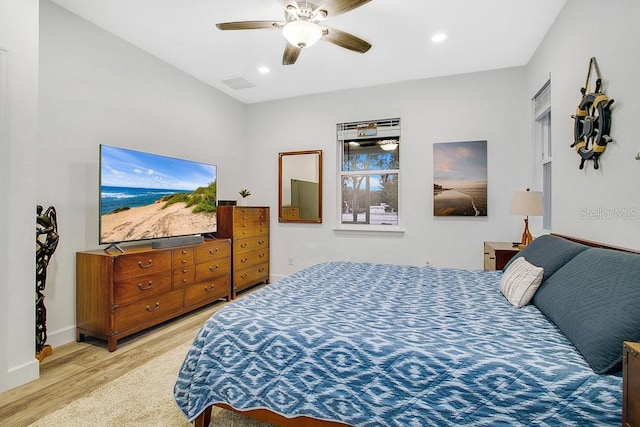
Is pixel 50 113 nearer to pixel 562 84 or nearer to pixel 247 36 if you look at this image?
pixel 247 36

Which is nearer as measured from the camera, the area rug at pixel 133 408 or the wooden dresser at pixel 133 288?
the area rug at pixel 133 408

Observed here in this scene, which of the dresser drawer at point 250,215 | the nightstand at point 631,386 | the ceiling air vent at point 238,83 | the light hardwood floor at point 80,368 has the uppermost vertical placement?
the ceiling air vent at point 238,83

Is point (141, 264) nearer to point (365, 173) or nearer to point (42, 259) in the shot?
point (42, 259)

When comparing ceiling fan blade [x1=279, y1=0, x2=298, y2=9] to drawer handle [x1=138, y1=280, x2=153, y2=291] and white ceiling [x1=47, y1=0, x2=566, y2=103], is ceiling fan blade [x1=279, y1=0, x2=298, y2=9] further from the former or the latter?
drawer handle [x1=138, y1=280, x2=153, y2=291]

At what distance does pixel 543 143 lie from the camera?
3531 mm

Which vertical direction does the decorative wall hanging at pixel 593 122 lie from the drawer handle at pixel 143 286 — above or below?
above

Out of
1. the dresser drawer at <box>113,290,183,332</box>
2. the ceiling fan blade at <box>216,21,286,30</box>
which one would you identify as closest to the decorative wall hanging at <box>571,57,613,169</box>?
the ceiling fan blade at <box>216,21,286,30</box>

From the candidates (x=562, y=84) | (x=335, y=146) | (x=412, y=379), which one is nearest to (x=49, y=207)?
(x=412, y=379)

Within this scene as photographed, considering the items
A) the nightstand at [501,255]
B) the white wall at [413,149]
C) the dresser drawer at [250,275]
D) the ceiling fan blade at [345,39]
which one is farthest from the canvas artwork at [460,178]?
the dresser drawer at [250,275]

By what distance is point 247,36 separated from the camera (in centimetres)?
315

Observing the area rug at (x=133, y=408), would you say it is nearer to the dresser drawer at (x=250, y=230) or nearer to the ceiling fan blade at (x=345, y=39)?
the dresser drawer at (x=250, y=230)

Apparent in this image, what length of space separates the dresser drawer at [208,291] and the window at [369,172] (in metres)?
1.83

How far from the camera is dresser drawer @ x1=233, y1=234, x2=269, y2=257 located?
4.31 metres

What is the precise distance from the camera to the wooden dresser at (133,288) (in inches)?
105
